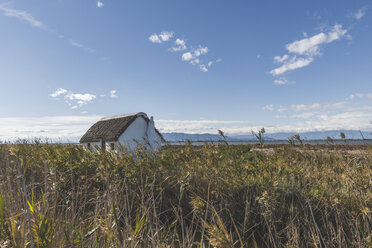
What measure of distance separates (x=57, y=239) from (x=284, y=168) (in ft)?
13.0

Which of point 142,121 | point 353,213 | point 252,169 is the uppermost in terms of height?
point 142,121

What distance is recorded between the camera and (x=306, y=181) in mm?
4328

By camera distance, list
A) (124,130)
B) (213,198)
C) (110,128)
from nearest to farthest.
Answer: (213,198) < (124,130) < (110,128)

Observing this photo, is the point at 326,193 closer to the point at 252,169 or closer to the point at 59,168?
the point at 252,169

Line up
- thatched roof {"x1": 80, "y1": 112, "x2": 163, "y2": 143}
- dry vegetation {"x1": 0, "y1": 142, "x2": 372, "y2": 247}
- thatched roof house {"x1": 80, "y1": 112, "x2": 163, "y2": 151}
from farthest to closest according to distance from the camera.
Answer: thatched roof {"x1": 80, "y1": 112, "x2": 163, "y2": 143} → thatched roof house {"x1": 80, "y1": 112, "x2": 163, "y2": 151} → dry vegetation {"x1": 0, "y1": 142, "x2": 372, "y2": 247}

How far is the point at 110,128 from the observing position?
1390 cm

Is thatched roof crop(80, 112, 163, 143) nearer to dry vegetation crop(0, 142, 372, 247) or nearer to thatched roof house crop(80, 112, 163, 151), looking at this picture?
thatched roof house crop(80, 112, 163, 151)

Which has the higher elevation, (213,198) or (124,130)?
(124,130)

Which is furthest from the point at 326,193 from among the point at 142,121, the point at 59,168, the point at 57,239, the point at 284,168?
the point at 142,121

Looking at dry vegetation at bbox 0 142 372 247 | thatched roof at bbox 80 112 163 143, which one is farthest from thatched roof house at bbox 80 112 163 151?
dry vegetation at bbox 0 142 372 247

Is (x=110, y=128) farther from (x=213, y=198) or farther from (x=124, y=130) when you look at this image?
(x=213, y=198)

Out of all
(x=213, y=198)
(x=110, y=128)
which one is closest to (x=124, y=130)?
(x=110, y=128)

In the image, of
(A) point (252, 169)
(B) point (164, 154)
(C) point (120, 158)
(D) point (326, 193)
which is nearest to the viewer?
(D) point (326, 193)

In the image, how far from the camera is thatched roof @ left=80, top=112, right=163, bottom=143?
12.9m
